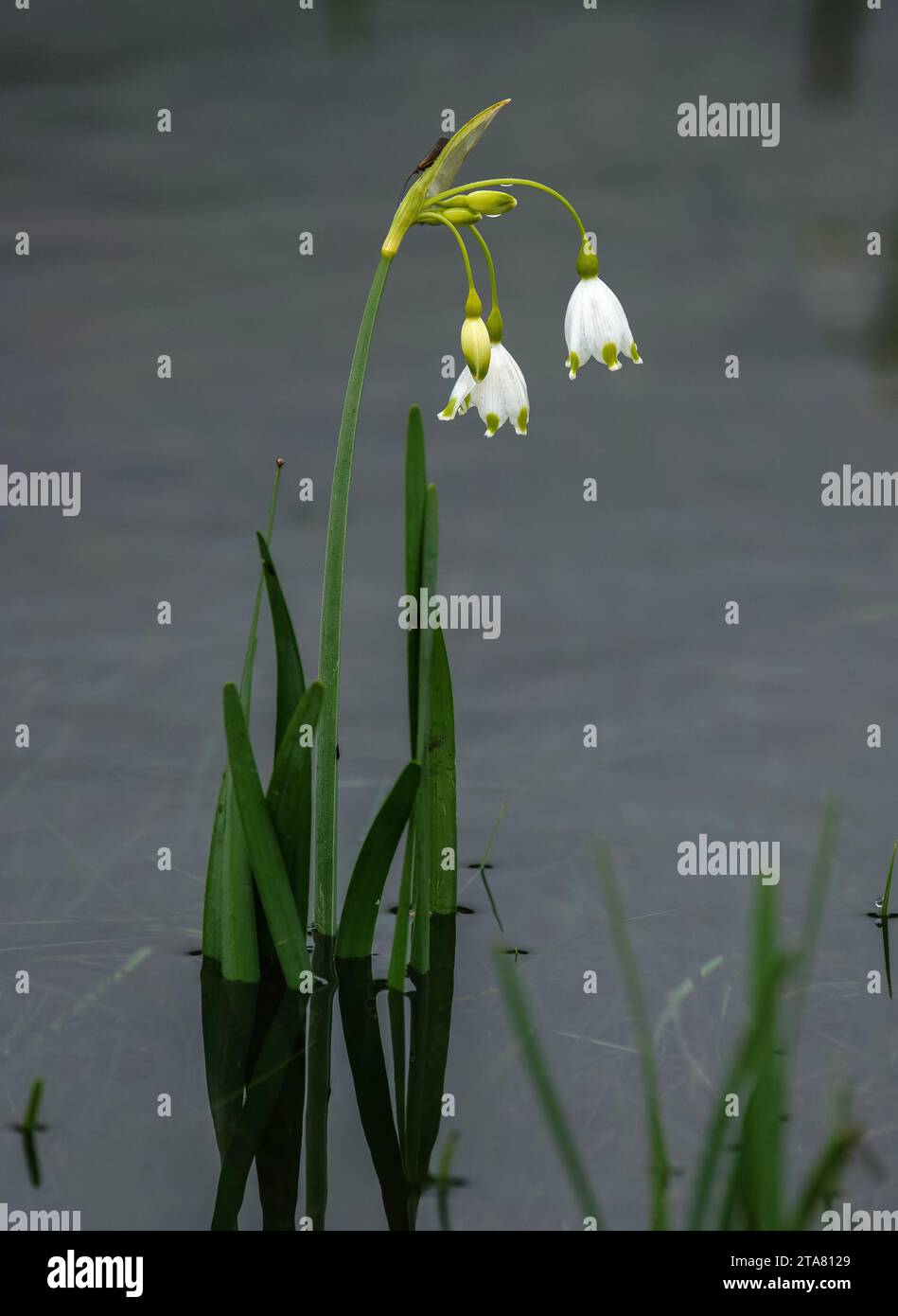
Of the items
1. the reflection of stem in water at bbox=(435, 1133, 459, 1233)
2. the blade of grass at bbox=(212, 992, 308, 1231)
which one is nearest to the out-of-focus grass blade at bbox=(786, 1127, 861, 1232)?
the reflection of stem in water at bbox=(435, 1133, 459, 1233)

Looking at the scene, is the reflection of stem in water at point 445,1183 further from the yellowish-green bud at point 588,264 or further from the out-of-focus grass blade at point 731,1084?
the yellowish-green bud at point 588,264

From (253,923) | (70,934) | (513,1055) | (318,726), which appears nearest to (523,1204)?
(513,1055)

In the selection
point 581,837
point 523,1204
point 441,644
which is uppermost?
point 441,644

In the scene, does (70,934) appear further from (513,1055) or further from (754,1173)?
(754,1173)

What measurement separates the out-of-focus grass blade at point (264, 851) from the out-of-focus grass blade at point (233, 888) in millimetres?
19

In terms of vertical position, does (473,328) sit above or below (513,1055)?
above

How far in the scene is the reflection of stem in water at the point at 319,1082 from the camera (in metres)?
1.11

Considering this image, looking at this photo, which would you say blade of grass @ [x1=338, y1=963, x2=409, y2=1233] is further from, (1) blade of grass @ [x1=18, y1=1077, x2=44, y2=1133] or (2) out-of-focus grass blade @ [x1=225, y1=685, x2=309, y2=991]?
(1) blade of grass @ [x1=18, y1=1077, x2=44, y2=1133]

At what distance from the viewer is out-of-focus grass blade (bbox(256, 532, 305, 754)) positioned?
4.29 feet

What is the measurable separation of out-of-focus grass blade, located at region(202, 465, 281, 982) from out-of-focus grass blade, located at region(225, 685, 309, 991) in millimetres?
19

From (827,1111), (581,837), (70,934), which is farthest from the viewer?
(581,837)

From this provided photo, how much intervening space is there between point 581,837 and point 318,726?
0.49 meters

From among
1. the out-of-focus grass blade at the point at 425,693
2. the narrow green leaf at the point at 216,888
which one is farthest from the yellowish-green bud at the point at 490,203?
the narrow green leaf at the point at 216,888

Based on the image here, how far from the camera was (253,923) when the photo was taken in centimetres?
132
